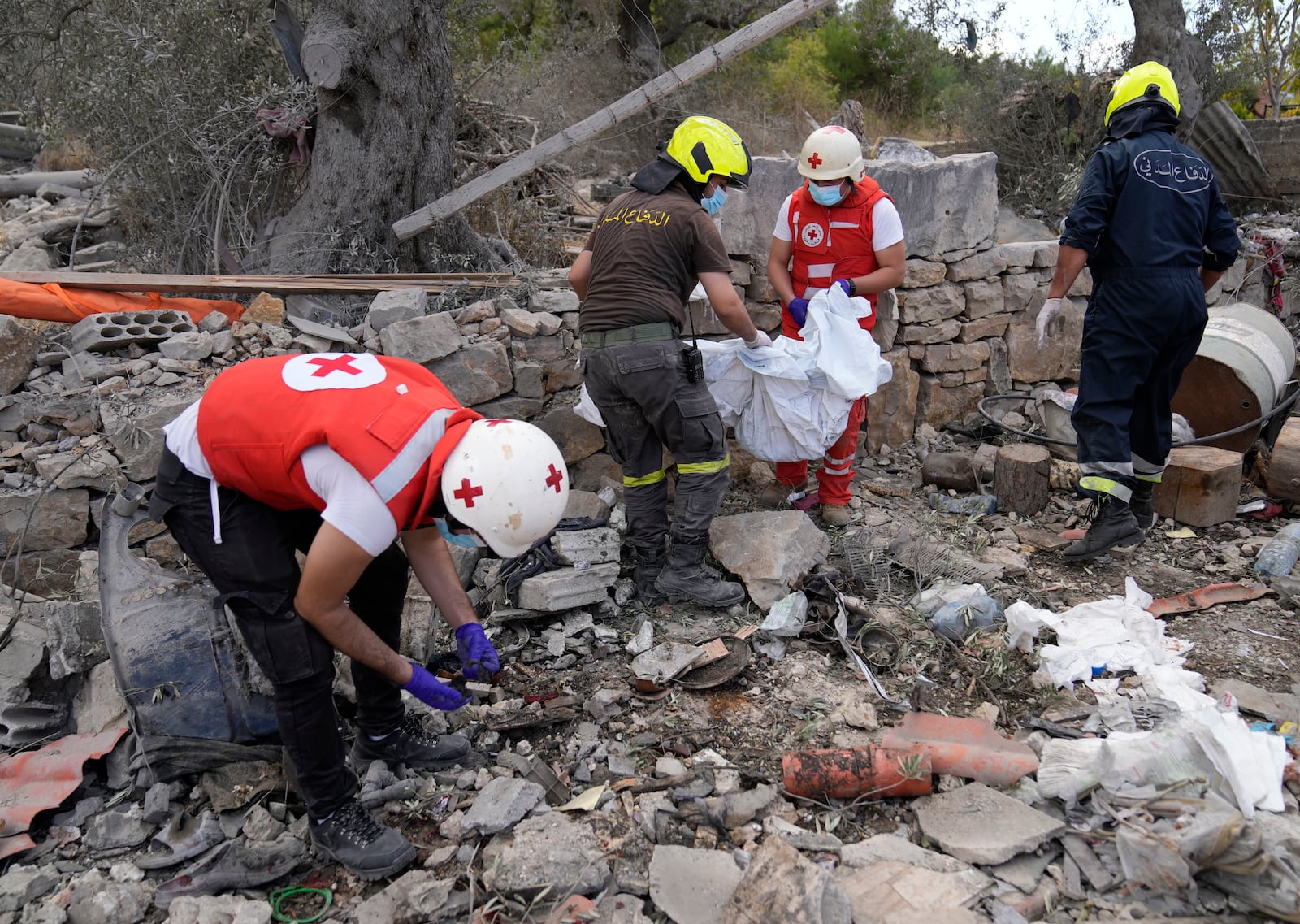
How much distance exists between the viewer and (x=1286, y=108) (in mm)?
11102

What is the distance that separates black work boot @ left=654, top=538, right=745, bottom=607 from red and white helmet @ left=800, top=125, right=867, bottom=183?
6.05ft

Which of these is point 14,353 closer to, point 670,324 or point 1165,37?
point 670,324

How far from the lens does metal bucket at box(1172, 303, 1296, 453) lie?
511 cm

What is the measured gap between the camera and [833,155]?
14.0 ft

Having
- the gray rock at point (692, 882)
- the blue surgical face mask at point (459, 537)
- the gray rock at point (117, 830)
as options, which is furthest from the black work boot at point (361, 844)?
the blue surgical face mask at point (459, 537)

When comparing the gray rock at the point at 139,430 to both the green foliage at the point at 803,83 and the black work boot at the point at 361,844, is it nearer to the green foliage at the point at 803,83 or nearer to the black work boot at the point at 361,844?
the black work boot at the point at 361,844

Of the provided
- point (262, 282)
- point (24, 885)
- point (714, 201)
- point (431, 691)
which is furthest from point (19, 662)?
point (714, 201)

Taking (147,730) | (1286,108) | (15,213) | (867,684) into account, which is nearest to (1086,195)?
(867,684)

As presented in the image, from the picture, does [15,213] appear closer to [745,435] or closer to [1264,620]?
[745,435]

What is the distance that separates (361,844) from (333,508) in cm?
101

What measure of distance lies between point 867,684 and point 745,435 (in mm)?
1469

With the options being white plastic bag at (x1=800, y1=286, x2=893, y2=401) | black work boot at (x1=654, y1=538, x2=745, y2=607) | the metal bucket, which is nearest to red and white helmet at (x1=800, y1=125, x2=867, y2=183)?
white plastic bag at (x1=800, y1=286, x2=893, y2=401)

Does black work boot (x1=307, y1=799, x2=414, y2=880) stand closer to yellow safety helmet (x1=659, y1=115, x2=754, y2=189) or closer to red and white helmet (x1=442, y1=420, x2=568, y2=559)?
red and white helmet (x1=442, y1=420, x2=568, y2=559)

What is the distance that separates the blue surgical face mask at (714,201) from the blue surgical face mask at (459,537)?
199 cm
